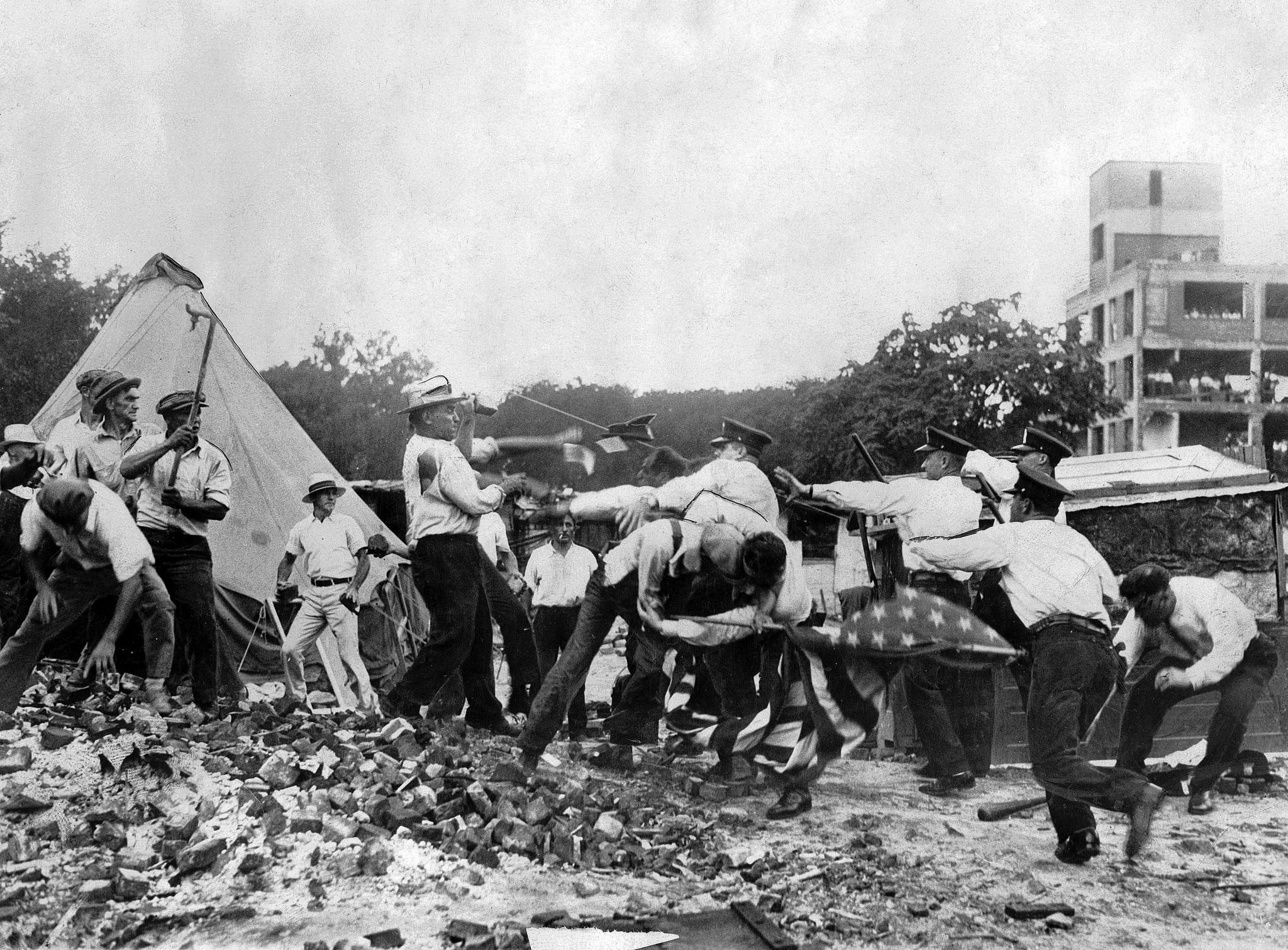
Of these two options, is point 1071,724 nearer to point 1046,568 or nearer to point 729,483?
point 1046,568

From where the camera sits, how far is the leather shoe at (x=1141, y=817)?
421 centimetres

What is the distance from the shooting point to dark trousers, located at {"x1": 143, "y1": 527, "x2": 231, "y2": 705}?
17.0ft

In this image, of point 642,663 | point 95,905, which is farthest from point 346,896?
point 642,663

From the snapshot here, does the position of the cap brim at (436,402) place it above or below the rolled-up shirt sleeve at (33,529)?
above

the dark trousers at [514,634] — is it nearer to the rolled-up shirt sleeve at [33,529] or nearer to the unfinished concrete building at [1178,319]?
the rolled-up shirt sleeve at [33,529]

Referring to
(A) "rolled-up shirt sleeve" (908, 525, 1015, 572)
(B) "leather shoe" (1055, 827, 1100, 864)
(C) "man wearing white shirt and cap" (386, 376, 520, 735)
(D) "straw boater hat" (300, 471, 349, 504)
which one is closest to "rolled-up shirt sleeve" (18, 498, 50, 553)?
(D) "straw boater hat" (300, 471, 349, 504)

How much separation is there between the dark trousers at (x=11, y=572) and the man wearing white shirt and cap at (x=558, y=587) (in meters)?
2.40

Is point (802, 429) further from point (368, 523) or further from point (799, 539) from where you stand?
point (368, 523)

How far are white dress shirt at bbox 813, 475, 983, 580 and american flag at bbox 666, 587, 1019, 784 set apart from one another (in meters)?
0.31

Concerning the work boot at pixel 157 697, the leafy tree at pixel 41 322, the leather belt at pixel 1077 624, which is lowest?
the work boot at pixel 157 697

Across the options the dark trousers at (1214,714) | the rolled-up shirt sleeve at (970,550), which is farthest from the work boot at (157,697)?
the dark trousers at (1214,714)

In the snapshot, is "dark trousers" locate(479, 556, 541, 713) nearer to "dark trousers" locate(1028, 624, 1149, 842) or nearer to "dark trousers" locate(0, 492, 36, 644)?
"dark trousers" locate(0, 492, 36, 644)

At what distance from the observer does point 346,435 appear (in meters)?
6.82

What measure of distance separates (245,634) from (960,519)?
13.4 feet
